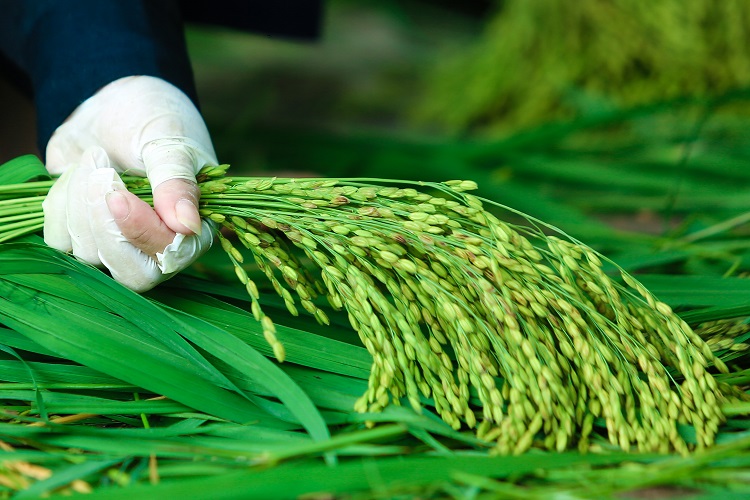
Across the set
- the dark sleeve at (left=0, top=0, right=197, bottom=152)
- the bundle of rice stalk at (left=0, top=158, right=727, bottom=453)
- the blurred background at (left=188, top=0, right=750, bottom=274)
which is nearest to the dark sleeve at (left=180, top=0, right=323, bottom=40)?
the blurred background at (left=188, top=0, right=750, bottom=274)

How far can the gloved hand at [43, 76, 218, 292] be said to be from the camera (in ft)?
3.57

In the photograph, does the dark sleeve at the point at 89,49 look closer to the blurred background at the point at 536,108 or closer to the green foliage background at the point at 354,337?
the green foliage background at the point at 354,337

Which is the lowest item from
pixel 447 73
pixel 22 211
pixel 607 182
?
pixel 22 211

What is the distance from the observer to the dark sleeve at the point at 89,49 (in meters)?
1.39

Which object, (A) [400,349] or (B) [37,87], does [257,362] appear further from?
(B) [37,87]

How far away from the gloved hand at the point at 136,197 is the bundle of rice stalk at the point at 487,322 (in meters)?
0.08

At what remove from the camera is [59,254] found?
1155mm

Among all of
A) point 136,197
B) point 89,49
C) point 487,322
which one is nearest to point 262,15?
point 89,49

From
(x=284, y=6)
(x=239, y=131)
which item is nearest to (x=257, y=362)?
(x=284, y=6)

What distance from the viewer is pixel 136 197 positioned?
A: 109 centimetres

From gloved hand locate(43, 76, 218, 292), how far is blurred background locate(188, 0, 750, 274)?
2.90ft

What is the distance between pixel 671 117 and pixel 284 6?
169 cm

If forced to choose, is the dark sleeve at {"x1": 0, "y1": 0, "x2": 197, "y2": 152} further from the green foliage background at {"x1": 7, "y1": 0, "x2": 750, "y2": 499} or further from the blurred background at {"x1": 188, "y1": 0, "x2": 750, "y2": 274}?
the blurred background at {"x1": 188, "y1": 0, "x2": 750, "y2": 274}

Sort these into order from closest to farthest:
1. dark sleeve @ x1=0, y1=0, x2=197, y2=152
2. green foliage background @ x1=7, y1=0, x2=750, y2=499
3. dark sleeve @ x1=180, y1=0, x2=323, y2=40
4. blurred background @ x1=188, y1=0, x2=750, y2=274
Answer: green foliage background @ x1=7, y1=0, x2=750, y2=499 → dark sleeve @ x1=0, y1=0, x2=197, y2=152 → blurred background @ x1=188, y1=0, x2=750, y2=274 → dark sleeve @ x1=180, y1=0, x2=323, y2=40
